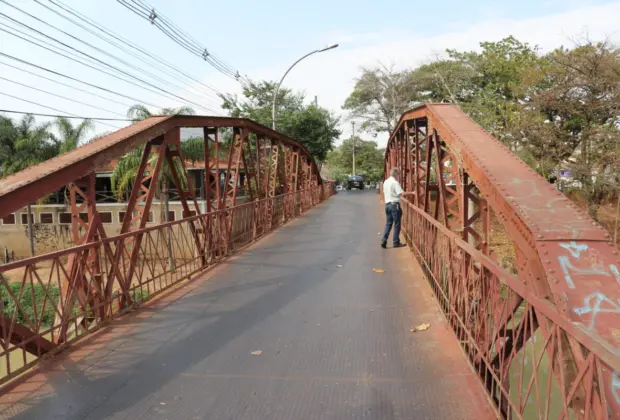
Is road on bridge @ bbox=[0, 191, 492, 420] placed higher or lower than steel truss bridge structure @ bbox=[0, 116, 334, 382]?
lower

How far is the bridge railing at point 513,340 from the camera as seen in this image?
192cm

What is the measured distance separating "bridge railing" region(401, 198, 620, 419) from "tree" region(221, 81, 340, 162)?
961 inches

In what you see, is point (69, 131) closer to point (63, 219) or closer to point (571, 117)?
point (63, 219)

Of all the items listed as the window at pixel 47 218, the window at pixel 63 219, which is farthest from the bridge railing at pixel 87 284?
the window at pixel 47 218

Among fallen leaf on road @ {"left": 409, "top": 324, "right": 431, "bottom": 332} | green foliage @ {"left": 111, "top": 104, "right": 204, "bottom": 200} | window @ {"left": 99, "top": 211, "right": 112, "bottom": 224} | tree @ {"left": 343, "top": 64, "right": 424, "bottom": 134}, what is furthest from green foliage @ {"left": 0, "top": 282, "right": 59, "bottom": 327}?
tree @ {"left": 343, "top": 64, "right": 424, "bottom": 134}

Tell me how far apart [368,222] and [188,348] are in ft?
37.4

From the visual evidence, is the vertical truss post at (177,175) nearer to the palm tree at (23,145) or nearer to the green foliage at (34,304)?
the green foliage at (34,304)

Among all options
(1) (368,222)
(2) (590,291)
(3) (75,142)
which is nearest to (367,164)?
(3) (75,142)

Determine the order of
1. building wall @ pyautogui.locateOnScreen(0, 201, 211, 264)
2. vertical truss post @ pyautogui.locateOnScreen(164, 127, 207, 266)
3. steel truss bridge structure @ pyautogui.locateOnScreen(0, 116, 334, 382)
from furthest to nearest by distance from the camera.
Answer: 1. building wall @ pyautogui.locateOnScreen(0, 201, 211, 264)
2. vertical truss post @ pyautogui.locateOnScreen(164, 127, 207, 266)
3. steel truss bridge structure @ pyautogui.locateOnScreen(0, 116, 334, 382)

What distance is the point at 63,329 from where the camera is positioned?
448cm

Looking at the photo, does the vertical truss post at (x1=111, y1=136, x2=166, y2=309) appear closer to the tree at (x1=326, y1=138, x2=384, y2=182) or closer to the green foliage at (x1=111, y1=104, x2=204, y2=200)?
the green foliage at (x1=111, y1=104, x2=204, y2=200)

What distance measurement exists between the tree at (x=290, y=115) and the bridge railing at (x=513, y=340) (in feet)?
80.1

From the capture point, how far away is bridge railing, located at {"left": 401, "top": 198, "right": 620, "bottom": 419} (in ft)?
6.31

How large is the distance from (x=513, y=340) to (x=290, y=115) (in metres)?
29.1
